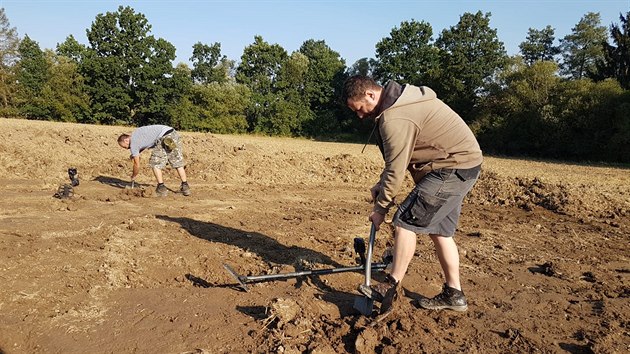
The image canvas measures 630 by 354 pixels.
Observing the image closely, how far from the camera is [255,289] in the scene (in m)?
4.31

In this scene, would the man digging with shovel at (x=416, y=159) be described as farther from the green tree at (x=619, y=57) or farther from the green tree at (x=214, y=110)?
the green tree at (x=214, y=110)

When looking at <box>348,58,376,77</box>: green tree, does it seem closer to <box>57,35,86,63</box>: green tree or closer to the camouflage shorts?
<box>57,35,86,63</box>: green tree

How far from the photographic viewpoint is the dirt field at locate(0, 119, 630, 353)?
133 inches

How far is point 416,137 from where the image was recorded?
133 inches

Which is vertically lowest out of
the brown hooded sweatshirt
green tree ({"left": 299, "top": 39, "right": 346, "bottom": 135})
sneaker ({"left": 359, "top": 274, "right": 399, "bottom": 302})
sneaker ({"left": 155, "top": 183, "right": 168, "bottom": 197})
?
sneaker ({"left": 155, "top": 183, "right": 168, "bottom": 197})

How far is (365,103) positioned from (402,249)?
120 centimetres

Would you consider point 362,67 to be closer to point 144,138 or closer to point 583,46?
point 583,46

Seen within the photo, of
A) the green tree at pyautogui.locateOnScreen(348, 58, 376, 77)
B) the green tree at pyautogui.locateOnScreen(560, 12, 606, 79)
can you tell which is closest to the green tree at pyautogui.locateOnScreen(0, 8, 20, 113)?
the green tree at pyautogui.locateOnScreen(348, 58, 376, 77)

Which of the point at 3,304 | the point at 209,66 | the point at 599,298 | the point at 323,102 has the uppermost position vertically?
the point at 209,66

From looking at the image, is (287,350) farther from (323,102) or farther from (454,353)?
(323,102)

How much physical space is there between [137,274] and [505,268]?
3979 millimetres

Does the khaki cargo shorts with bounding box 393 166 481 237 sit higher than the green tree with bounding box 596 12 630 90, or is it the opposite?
the green tree with bounding box 596 12 630 90

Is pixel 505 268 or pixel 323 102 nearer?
pixel 505 268

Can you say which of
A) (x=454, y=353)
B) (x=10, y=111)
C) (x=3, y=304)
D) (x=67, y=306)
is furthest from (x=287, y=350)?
(x=10, y=111)
